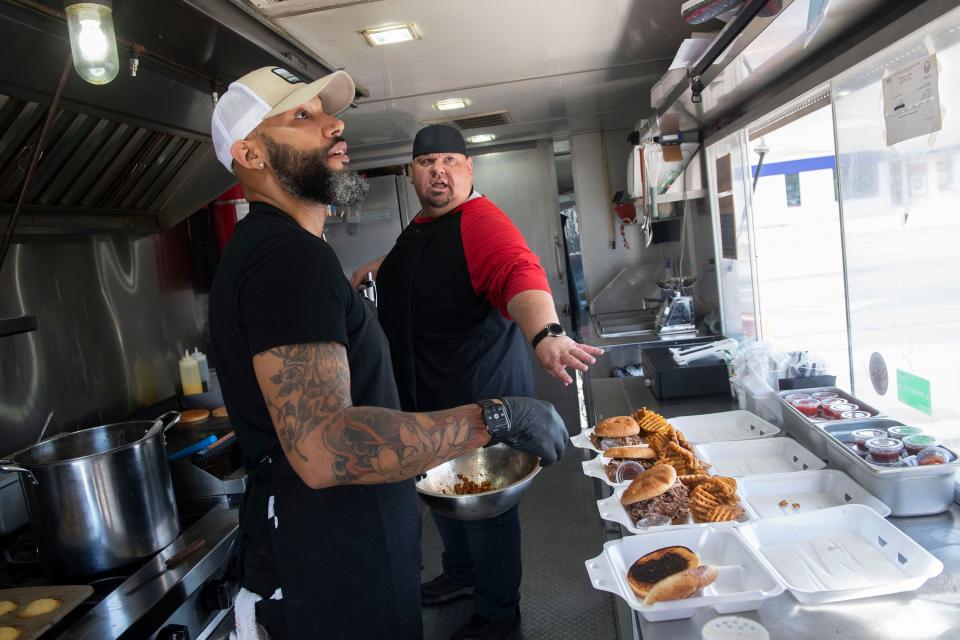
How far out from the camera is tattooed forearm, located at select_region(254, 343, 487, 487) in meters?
1.13

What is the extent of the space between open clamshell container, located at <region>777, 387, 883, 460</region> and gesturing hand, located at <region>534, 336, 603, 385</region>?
672 mm

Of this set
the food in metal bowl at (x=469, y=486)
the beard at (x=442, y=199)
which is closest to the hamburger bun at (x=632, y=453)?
the food in metal bowl at (x=469, y=486)

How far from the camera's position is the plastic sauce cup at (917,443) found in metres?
1.58

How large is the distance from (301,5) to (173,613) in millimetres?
1749

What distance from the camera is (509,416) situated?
4.19ft

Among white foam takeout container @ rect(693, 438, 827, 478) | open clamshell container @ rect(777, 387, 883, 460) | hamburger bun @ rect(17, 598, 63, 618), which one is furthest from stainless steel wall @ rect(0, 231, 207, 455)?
open clamshell container @ rect(777, 387, 883, 460)

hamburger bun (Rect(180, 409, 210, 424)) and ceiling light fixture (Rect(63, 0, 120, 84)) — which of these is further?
hamburger bun (Rect(180, 409, 210, 424))

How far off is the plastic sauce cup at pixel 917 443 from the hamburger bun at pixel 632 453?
626 millimetres

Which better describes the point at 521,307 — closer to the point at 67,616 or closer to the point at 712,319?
the point at 67,616

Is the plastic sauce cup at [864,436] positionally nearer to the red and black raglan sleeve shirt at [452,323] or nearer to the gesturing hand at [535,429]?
the gesturing hand at [535,429]

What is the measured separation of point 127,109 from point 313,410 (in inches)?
68.8

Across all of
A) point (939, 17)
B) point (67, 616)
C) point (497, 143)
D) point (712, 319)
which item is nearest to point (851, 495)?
point (939, 17)

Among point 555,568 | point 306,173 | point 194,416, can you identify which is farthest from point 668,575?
point 194,416

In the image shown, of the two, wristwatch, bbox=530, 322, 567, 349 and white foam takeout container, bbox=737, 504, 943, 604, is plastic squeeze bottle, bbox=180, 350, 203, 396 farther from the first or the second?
white foam takeout container, bbox=737, 504, 943, 604
